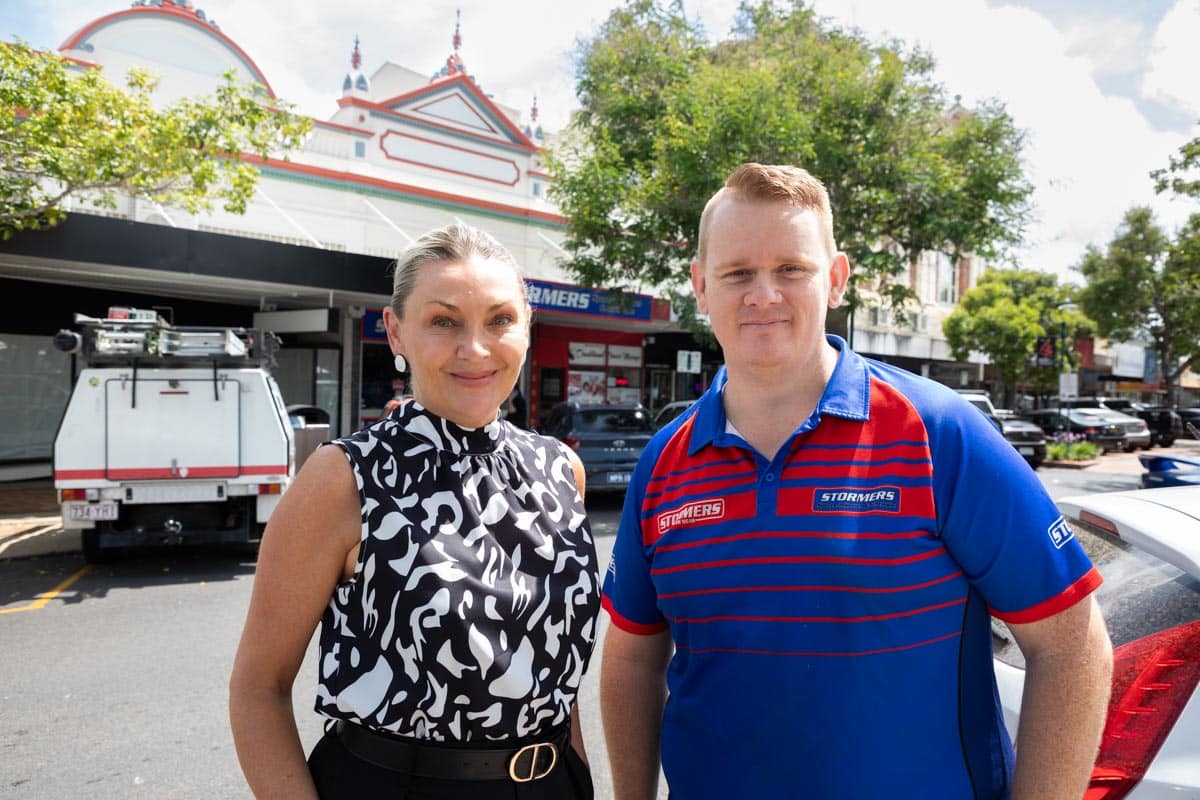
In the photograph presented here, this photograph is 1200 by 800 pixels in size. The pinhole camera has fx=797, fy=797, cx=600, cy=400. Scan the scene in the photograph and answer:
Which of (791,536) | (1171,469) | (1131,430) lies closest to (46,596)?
(791,536)

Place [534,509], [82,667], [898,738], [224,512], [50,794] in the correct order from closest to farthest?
[898,738], [534,509], [50,794], [82,667], [224,512]

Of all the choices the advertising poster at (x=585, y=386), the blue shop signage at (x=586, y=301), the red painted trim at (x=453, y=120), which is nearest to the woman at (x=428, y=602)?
the blue shop signage at (x=586, y=301)

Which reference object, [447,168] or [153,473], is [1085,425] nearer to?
[447,168]

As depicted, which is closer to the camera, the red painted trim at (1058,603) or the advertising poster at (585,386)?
the red painted trim at (1058,603)

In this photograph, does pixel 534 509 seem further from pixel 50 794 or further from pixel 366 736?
pixel 50 794

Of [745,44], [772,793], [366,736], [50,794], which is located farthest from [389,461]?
[745,44]

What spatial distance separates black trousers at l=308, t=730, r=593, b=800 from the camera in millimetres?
1513

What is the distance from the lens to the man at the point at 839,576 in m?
1.44

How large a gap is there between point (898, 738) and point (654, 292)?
18.8 metres

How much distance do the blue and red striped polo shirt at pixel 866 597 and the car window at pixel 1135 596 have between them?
0.74 m

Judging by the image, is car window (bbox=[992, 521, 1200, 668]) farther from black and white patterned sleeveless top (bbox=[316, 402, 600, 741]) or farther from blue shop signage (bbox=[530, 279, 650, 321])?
blue shop signage (bbox=[530, 279, 650, 321])

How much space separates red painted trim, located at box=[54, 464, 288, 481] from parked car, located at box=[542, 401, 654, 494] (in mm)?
4755

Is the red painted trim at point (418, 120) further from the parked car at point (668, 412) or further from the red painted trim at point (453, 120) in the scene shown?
the parked car at point (668, 412)

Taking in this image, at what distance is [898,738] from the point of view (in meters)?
1.44
